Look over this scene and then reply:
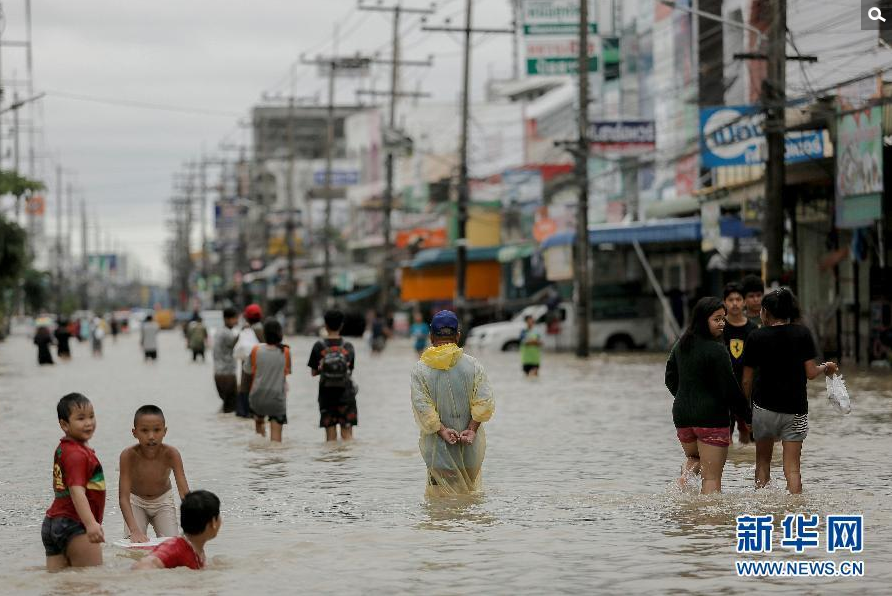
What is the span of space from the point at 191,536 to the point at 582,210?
37903mm

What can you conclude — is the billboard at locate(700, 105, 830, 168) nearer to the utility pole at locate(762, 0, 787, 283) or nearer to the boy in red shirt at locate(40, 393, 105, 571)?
the utility pole at locate(762, 0, 787, 283)

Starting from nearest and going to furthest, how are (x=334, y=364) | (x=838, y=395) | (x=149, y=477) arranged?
(x=149, y=477) → (x=838, y=395) → (x=334, y=364)

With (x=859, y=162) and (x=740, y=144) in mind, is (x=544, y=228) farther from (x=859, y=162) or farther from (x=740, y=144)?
(x=859, y=162)

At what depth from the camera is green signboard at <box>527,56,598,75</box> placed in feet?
152

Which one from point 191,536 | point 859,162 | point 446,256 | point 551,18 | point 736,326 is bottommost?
point 191,536

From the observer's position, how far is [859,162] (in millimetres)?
31703

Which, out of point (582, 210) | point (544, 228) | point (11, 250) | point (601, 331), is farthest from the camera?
point (544, 228)

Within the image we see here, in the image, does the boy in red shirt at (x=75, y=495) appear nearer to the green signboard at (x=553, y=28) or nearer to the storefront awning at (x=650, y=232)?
→ the green signboard at (x=553, y=28)

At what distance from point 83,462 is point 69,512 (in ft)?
1.00

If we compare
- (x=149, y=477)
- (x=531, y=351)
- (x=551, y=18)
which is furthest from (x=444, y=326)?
(x=551, y=18)

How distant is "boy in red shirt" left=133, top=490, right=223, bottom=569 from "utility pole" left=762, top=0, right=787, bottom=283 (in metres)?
21.0

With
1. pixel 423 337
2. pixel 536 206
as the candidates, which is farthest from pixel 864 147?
pixel 536 206

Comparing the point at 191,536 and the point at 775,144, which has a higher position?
the point at 775,144

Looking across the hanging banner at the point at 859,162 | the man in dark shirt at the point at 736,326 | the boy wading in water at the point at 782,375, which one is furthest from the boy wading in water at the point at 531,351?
the boy wading in water at the point at 782,375
